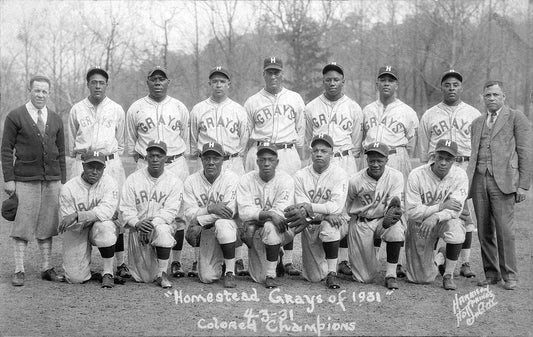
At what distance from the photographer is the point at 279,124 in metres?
6.84

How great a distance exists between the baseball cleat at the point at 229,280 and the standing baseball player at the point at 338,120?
1397 millimetres

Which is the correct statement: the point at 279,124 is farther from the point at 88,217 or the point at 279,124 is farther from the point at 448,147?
the point at 88,217

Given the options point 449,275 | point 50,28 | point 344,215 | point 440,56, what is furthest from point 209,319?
point 440,56

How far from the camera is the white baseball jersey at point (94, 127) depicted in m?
6.48

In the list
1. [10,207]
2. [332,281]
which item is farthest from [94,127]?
[332,281]

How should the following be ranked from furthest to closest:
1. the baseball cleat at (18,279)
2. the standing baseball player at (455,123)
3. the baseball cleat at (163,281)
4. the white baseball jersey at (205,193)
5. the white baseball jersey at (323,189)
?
the standing baseball player at (455,123), the white baseball jersey at (205,193), the white baseball jersey at (323,189), the baseball cleat at (18,279), the baseball cleat at (163,281)

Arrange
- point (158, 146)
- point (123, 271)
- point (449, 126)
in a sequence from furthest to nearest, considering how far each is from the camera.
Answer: point (449, 126) → point (123, 271) → point (158, 146)

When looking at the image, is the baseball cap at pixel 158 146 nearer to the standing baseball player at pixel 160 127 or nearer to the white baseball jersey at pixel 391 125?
the standing baseball player at pixel 160 127

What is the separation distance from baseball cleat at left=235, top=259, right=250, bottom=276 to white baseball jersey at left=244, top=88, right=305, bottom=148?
1.53m

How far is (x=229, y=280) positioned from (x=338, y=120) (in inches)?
92.2

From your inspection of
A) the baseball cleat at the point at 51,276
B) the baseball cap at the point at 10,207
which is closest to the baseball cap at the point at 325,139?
the baseball cleat at the point at 51,276

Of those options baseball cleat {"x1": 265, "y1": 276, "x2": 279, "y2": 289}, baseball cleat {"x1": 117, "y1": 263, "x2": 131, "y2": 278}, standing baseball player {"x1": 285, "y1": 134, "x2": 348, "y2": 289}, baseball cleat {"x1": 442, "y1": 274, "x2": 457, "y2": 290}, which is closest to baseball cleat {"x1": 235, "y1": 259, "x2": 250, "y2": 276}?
baseball cleat {"x1": 265, "y1": 276, "x2": 279, "y2": 289}

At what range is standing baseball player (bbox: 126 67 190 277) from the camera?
6.65 metres

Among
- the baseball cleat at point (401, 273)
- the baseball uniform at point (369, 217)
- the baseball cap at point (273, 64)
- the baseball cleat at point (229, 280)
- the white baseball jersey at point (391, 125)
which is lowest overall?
the baseball cleat at point (401, 273)
